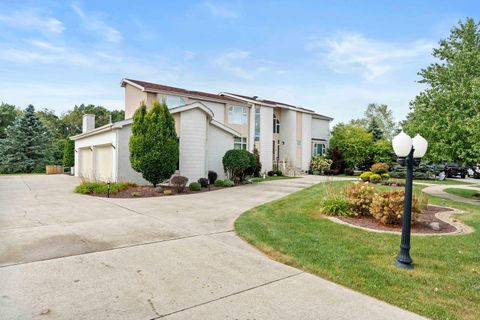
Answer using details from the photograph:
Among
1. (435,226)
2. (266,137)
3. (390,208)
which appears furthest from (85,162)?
(435,226)

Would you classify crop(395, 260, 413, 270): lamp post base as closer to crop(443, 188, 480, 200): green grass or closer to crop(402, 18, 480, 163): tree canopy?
crop(402, 18, 480, 163): tree canopy

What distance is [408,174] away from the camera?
4793mm

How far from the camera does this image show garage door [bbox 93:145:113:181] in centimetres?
1697

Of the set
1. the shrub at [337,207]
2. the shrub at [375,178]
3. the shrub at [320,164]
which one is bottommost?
the shrub at [337,207]

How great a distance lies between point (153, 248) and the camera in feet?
18.0

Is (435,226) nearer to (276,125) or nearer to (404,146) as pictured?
(404,146)

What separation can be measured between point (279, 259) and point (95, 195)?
403 inches

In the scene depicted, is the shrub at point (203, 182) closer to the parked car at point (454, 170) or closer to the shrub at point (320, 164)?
the shrub at point (320, 164)

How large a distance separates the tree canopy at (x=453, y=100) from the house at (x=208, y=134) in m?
11.0

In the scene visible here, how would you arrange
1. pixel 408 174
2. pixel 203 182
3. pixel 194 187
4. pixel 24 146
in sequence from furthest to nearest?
pixel 24 146
pixel 203 182
pixel 194 187
pixel 408 174

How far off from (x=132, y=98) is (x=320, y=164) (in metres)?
18.3

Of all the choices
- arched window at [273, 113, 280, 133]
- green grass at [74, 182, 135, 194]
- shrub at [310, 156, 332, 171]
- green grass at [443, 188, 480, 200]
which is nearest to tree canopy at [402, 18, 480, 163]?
green grass at [443, 188, 480, 200]

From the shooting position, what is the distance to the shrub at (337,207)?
841 cm

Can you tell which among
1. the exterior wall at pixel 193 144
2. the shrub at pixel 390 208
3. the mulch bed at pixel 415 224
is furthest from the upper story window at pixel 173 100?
the shrub at pixel 390 208
